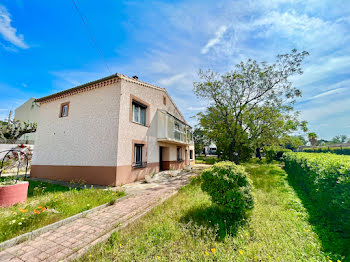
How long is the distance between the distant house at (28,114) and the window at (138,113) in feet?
71.5

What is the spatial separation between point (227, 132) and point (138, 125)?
35.6 ft

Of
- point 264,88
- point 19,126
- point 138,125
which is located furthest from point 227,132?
point 19,126

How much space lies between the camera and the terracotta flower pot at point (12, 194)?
5.11 m

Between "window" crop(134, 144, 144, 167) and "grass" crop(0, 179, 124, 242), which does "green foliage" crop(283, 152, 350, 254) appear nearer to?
"grass" crop(0, 179, 124, 242)

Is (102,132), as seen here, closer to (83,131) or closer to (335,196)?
(83,131)

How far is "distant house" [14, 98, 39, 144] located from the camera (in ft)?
76.9

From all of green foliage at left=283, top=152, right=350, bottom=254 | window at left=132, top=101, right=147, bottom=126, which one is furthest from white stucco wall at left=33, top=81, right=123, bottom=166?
green foliage at left=283, top=152, right=350, bottom=254

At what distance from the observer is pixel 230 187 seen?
4348mm

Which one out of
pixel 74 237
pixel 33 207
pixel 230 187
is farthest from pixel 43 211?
pixel 230 187

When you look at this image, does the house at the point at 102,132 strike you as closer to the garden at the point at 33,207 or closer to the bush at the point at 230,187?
the garden at the point at 33,207

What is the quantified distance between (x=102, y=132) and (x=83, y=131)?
1.77m

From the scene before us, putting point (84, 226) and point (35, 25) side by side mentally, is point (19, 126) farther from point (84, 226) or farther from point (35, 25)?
point (84, 226)

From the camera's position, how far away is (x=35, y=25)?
6.69 metres

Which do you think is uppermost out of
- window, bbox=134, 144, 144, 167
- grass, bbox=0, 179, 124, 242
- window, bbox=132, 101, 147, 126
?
window, bbox=132, 101, 147, 126
